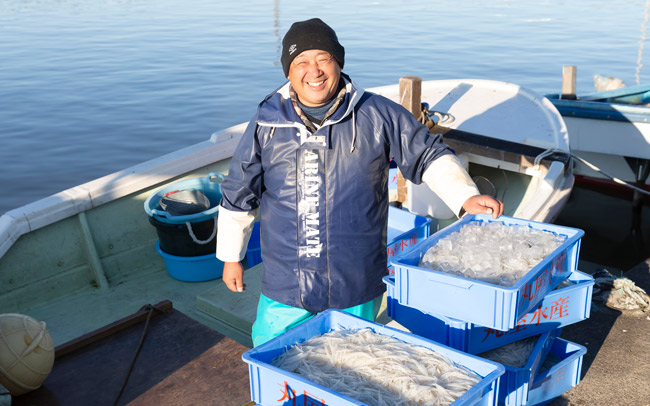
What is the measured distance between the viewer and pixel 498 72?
1988 centimetres

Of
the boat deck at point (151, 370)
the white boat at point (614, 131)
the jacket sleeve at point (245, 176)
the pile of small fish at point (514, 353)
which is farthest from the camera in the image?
the white boat at point (614, 131)

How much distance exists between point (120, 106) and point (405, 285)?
52.8 ft

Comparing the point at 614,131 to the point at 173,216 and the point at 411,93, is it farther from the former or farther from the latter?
the point at 173,216

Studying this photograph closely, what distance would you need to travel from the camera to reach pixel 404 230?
4.88 metres

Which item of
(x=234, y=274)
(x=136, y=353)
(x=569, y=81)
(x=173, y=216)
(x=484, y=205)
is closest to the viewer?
(x=484, y=205)

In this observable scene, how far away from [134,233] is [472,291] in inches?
151

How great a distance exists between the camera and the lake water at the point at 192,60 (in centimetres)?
1488

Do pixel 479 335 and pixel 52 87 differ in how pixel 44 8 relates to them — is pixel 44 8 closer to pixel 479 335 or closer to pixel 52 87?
pixel 52 87

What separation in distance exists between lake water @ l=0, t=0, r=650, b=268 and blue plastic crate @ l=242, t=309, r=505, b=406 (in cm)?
1095

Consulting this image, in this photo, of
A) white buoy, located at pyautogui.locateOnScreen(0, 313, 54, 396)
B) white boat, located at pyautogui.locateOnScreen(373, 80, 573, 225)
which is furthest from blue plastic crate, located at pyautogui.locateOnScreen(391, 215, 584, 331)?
white boat, located at pyautogui.locateOnScreen(373, 80, 573, 225)

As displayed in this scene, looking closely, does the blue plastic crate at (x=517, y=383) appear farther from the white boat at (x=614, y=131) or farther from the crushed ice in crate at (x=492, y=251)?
the white boat at (x=614, y=131)

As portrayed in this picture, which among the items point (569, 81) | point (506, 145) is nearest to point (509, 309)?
point (506, 145)

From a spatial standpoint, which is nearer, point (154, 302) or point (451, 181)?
point (451, 181)

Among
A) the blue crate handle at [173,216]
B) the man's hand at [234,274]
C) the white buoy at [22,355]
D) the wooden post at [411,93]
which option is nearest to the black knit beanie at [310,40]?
the man's hand at [234,274]
